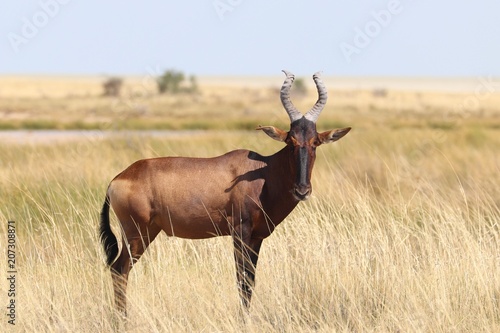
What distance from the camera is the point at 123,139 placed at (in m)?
18.6

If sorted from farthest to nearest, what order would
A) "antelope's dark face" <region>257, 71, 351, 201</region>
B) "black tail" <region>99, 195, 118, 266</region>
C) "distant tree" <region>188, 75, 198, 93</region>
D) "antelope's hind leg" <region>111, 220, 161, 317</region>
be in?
"distant tree" <region>188, 75, 198, 93</region> → "black tail" <region>99, 195, 118, 266</region> → "antelope's hind leg" <region>111, 220, 161, 317</region> → "antelope's dark face" <region>257, 71, 351, 201</region>

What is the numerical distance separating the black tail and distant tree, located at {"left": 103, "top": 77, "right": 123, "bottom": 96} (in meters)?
68.1

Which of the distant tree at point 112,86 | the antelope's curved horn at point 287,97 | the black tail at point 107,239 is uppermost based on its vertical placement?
the antelope's curved horn at point 287,97

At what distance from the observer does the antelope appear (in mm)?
7117

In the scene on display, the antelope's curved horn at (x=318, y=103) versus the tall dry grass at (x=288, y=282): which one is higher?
the antelope's curved horn at (x=318, y=103)

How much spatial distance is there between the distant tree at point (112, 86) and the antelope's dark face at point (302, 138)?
226 ft

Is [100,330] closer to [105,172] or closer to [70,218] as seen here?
[70,218]

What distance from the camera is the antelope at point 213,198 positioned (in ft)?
23.4

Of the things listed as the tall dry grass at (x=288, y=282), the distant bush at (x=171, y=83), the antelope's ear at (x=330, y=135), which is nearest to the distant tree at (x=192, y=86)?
the distant bush at (x=171, y=83)

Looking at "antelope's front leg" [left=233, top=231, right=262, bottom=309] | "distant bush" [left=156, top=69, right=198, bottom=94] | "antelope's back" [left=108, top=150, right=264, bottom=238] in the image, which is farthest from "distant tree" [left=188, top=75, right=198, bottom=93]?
"antelope's front leg" [left=233, top=231, right=262, bottom=309]

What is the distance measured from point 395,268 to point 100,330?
2564mm

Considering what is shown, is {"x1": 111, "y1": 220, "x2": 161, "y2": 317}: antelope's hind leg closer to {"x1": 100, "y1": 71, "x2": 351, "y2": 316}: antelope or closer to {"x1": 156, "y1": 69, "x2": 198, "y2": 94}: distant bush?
{"x1": 100, "y1": 71, "x2": 351, "y2": 316}: antelope

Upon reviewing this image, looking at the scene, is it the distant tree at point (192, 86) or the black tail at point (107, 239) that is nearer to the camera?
the black tail at point (107, 239)

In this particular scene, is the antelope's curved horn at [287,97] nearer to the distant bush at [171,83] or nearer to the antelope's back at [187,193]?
the antelope's back at [187,193]
